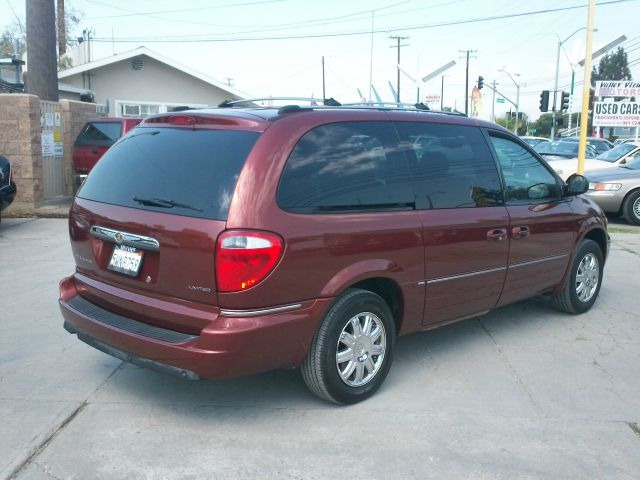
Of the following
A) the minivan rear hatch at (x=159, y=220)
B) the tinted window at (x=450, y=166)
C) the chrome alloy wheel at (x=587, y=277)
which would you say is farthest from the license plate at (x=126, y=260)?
the chrome alloy wheel at (x=587, y=277)

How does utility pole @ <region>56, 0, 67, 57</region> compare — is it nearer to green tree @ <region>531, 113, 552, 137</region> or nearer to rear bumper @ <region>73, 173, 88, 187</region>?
rear bumper @ <region>73, 173, 88, 187</region>

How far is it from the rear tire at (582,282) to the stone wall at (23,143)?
1003 centimetres

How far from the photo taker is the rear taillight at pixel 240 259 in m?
3.40

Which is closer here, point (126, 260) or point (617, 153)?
point (126, 260)

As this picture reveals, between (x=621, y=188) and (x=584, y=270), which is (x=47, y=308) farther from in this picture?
(x=621, y=188)

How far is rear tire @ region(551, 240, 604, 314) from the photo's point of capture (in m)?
6.04

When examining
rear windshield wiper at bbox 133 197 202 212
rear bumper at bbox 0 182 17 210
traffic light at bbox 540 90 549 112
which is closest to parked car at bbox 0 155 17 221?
rear bumper at bbox 0 182 17 210

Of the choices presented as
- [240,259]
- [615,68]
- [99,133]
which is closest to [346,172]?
[240,259]

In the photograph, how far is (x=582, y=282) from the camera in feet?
20.3

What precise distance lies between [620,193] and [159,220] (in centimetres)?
1136

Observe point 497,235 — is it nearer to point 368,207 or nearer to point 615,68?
point 368,207

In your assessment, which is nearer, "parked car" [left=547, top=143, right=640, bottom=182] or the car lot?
the car lot

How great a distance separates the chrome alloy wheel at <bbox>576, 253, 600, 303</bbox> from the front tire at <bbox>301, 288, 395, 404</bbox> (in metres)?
2.74

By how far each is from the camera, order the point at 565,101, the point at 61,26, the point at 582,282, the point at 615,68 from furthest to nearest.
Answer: the point at 615,68
the point at 61,26
the point at 565,101
the point at 582,282
